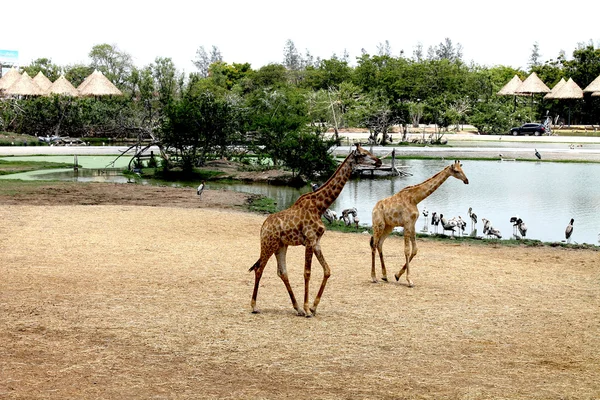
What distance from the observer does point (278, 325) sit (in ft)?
32.0

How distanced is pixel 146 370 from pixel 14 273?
224 inches

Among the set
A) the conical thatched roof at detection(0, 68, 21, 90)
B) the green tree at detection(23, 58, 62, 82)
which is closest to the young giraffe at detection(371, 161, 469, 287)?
the conical thatched roof at detection(0, 68, 21, 90)

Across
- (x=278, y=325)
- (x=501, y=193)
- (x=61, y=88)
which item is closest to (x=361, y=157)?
(x=278, y=325)

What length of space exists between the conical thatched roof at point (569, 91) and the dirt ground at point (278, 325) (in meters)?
57.7

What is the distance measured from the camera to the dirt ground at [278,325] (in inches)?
302

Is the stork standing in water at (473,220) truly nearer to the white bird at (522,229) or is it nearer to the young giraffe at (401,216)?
the white bird at (522,229)

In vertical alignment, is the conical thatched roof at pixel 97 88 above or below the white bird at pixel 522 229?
above

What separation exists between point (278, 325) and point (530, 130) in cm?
6326

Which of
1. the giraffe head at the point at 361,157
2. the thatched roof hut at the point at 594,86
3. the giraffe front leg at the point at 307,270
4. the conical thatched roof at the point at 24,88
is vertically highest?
the thatched roof hut at the point at 594,86

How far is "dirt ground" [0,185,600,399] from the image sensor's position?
768 cm

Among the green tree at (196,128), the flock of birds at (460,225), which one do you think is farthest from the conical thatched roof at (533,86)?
the flock of birds at (460,225)

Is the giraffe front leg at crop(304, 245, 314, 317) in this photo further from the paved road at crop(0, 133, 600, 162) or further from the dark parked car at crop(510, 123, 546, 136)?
the dark parked car at crop(510, 123, 546, 136)

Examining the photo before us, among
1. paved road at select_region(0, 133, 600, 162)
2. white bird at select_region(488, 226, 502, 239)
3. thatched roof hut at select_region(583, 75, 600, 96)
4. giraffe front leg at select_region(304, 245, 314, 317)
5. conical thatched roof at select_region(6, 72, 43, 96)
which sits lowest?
white bird at select_region(488, 226, 502, 239)

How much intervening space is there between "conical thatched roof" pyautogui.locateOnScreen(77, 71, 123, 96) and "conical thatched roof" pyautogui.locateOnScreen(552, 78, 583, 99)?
41221mm
